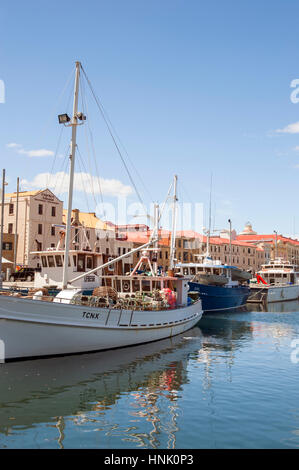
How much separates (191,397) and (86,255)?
18558mm

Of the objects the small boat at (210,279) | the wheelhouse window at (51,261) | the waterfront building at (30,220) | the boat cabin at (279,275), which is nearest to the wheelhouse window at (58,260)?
the wheelhouse window at (51,261)

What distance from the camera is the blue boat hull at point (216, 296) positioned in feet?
143

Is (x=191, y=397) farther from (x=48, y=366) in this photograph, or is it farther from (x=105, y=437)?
(x=48, y=366)

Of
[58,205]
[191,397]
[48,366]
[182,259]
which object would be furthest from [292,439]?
[182,259]

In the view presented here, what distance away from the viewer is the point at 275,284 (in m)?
64.4

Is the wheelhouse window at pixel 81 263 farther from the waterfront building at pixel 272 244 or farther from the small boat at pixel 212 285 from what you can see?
the waterfront building at pixel 272 244

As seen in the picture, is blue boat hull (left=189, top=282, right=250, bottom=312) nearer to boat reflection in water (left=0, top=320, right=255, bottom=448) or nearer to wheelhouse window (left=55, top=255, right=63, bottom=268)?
wheelhouse window (left=55, top=255, right=63, bottom=268)

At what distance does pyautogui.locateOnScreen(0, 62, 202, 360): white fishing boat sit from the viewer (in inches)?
675

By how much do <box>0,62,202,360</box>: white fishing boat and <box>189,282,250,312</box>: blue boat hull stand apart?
16.6 meters

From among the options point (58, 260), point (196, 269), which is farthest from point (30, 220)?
point (58, 260)

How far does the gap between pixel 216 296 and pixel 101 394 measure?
32.1 m

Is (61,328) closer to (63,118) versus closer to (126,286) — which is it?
(126,286)

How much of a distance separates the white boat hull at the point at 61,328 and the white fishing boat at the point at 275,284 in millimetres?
40733

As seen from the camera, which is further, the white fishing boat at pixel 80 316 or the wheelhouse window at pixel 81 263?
the wheelhouse window at pixel 81 263
